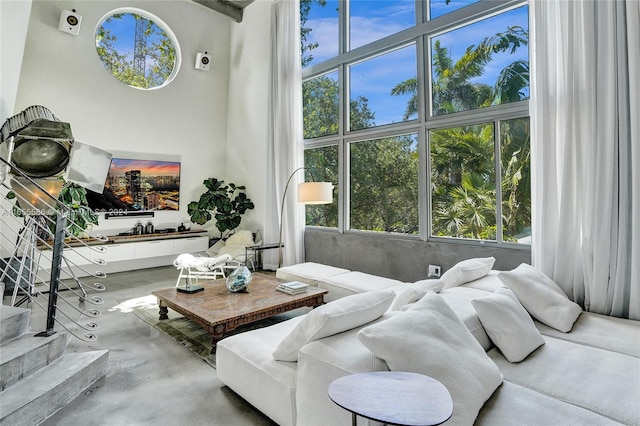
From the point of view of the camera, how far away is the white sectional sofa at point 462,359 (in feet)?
4.36

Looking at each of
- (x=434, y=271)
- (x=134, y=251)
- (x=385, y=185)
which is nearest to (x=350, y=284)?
(x=434, y=271)

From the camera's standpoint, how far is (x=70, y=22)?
200 inches

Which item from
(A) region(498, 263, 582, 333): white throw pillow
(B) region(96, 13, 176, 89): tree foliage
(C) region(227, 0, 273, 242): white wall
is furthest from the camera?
(C) region(227, 0, 273, 242): white wall

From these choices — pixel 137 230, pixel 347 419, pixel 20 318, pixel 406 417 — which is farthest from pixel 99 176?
pixel 406 417

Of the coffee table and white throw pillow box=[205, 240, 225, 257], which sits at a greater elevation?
white throw pillow box=[205, 240, 225, 257]

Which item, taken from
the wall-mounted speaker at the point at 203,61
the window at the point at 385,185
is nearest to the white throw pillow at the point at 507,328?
the window at the point at 385,185

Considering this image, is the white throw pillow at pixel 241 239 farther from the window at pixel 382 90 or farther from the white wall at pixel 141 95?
the window at pixel 382 90

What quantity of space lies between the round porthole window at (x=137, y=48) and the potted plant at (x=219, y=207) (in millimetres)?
2177

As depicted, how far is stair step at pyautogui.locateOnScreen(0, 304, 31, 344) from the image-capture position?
206 centimetres

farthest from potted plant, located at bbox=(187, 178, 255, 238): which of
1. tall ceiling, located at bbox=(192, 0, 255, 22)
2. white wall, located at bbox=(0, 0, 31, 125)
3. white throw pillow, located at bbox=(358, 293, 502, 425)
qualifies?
white throw pillow, located at bbox=(358, 293, 502, 425)

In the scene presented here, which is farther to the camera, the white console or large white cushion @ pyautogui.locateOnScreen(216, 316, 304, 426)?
the white console

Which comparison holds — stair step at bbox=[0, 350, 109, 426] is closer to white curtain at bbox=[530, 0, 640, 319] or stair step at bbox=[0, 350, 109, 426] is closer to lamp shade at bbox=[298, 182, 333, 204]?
lamp shade at bbox=[298, 182, 333, 204]

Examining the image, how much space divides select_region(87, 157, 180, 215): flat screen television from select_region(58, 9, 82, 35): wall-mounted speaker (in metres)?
2.00

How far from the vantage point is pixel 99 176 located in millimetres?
4691
